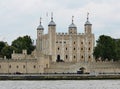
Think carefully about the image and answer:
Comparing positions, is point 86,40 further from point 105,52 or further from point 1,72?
point 1,72

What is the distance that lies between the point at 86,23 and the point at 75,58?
741cm

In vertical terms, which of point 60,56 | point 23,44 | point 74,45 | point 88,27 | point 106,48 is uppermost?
point 88,27

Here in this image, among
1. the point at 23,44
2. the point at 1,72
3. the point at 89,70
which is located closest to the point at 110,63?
the point at 89,70

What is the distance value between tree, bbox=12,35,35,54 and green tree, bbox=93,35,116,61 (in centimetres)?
1893

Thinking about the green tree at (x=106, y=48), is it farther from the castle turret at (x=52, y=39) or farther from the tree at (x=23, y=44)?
the tree at (x=23, y=44)

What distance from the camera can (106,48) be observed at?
390 feet

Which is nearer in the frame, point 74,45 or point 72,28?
point 74,45

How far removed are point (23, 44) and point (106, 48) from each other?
23.0 metres

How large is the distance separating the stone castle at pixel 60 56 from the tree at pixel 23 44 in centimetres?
262

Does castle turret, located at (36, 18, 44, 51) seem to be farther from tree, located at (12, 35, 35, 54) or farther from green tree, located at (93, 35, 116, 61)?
green tree, located at (93, 35, 116, 61)

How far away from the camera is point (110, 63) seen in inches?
4454

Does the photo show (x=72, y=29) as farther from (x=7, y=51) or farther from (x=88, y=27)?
(x=7, y=51)

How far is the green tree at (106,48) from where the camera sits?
390ft

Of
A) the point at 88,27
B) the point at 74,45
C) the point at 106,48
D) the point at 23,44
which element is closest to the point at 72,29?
the point at 88,27
